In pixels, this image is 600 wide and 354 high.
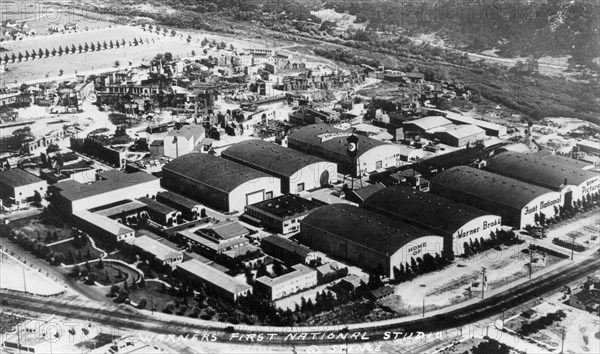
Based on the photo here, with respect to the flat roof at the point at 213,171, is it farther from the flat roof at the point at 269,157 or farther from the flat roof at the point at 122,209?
the flat roof at the point at 122,209

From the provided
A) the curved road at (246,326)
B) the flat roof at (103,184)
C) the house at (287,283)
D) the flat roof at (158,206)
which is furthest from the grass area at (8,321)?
the flat roof at (158,206)

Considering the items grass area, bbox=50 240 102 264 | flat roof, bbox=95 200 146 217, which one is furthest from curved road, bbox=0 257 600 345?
flat roof, bbox=95 200 146 217

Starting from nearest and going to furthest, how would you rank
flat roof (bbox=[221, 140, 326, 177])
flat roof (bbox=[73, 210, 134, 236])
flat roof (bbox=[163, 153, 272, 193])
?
flat roof (bbox=[73, 210, 134, 236]) < flat roof (bbox=[163, 153, 272, 193]) < flat roof (bbox=[221, 140, 326, 177])

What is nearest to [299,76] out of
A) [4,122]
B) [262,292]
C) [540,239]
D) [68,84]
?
[68,84]

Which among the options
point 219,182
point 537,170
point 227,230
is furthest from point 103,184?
point 537,170

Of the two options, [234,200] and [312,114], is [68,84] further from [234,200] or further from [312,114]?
[234,200]

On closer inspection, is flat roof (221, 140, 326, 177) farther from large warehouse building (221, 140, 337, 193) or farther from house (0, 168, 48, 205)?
house (0, 168, 48, 205)

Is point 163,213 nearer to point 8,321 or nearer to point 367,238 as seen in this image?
point 367,238
